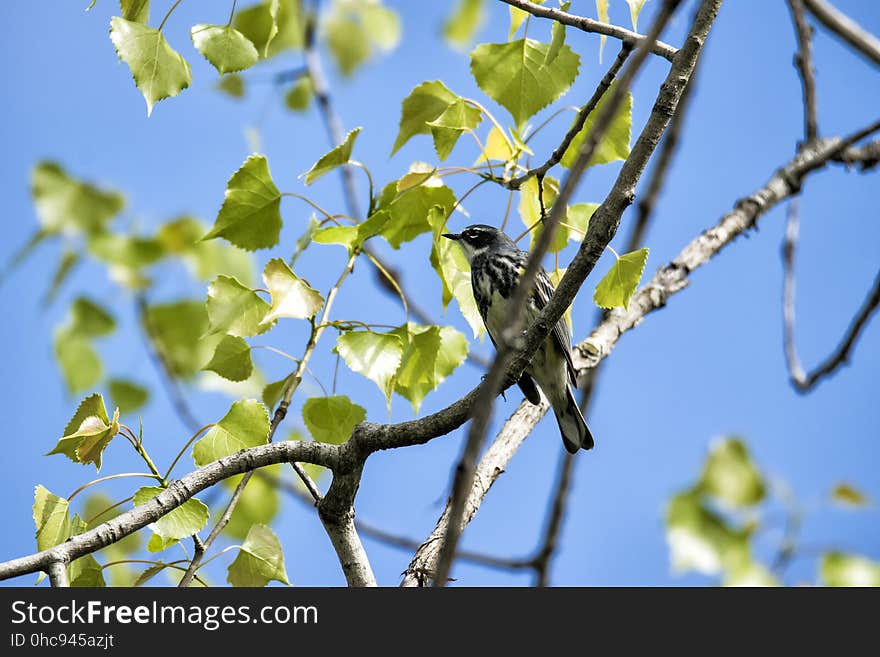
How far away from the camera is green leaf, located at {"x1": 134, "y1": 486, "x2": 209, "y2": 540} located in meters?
2.23

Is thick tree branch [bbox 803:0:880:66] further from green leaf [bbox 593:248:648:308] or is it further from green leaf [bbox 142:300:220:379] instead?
green leaf [bbox 142:300:220:379]

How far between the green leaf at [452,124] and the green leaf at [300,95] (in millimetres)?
2247

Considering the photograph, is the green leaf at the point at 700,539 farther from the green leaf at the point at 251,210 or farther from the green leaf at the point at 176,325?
the green leaf at the point at 176,325

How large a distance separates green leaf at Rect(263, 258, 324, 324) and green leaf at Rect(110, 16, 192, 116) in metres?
0.52

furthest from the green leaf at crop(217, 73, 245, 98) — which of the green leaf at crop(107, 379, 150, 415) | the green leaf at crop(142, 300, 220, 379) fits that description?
the green leaf at crop(107, 379, 150, 415)

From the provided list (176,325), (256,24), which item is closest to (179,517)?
(256,24)

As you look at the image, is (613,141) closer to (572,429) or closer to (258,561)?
(258,561)

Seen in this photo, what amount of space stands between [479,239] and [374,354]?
2.37 m

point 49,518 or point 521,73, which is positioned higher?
point 521,73

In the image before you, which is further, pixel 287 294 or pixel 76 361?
pixel 76 361

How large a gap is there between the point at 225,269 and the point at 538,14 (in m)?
2.63

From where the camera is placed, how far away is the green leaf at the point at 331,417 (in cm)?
270

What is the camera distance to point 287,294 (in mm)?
2395
